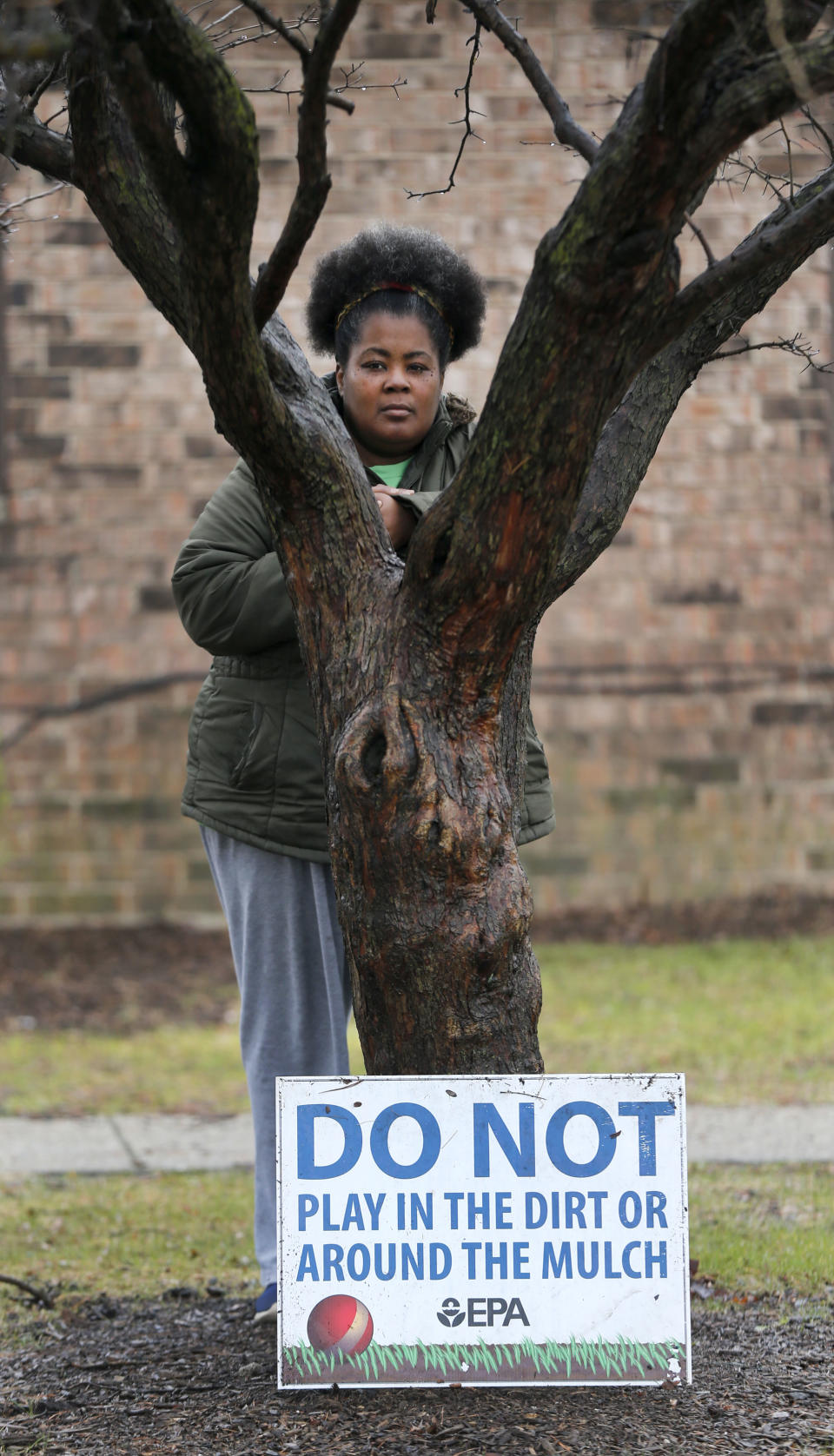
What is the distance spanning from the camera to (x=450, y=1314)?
2.61 meters

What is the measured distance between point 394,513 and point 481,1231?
4.56ft

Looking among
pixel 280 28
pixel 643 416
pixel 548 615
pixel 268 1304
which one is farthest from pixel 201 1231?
pixel 548 615

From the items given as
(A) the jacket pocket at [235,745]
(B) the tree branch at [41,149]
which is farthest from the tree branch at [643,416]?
(B) the tree branch at [41,149]

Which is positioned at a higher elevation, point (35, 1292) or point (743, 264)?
point (743, 264)

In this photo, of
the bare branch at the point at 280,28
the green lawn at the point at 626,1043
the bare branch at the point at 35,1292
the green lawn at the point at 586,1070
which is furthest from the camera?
the green lawn at the point at 626,1043

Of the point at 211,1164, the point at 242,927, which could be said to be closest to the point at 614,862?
the point at 211,1164

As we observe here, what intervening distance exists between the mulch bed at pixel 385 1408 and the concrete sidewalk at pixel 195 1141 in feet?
5.75

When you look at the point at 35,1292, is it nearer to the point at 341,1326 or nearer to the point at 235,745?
the point at 341,1326

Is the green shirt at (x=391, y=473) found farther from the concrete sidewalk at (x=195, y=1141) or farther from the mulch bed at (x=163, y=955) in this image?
the mulch bed at (x=163, y=955)

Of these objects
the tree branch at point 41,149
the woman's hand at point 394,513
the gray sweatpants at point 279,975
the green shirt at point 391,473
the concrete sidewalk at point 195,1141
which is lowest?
the concrete sidewalk at point 195,1141

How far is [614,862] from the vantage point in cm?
897

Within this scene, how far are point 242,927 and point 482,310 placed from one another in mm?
1487

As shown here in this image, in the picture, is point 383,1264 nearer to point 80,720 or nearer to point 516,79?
point 80,720

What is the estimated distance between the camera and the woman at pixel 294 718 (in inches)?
123
